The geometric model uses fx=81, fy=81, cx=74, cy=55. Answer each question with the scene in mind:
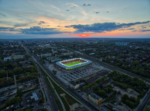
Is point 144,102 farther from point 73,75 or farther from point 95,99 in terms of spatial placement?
point 73,75

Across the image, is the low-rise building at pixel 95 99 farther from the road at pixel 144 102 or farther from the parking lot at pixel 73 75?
the parking lot at pixel 73 75

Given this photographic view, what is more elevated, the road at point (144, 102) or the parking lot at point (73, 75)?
the parking lot at point (73, 75)

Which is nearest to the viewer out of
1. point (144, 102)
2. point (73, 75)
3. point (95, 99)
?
point (95, 99)

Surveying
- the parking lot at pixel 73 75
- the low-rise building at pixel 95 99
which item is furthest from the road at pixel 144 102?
the parking lot at pixel 73 75

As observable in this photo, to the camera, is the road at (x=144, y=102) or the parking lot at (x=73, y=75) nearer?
the road at (x=144, y=102)

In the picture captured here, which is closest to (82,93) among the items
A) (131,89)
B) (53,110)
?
(53,110)

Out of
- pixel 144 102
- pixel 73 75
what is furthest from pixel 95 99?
pixel 73 75

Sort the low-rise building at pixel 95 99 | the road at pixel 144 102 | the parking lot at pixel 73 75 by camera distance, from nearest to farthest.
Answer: the road at pixel 144 102, the low-rise building at pixel 95 99, the parking lot at pixel 73 75

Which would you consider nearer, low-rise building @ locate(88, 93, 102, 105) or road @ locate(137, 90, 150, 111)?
road @ locate(137, 90, 150, 111)

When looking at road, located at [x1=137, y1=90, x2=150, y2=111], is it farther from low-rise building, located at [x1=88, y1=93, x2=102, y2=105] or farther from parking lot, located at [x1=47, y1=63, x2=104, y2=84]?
parking lot, located at [x1=47, y1=63, x2=104, y2=84]

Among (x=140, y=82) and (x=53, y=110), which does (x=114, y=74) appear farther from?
(x=53, y=110)

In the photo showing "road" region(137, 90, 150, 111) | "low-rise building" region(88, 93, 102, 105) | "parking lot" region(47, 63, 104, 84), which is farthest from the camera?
"parking lot" region(47, 63, 104, 84)

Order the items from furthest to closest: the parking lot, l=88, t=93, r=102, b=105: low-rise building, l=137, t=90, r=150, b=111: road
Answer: the parking lot → l=88, t=93, r=102, b=105: low-rise building → l=137, t=90, r=150, b=111: road

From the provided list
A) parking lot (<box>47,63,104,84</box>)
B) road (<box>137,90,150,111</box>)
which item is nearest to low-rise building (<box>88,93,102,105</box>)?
road (<box>137,90,150,111</box>)
